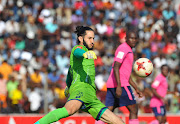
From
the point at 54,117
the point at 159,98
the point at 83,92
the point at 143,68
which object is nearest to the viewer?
the point at 54,117

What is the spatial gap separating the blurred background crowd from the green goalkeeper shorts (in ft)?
20.1

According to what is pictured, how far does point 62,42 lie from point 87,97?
9.07 meters

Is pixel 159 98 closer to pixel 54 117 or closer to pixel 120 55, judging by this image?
pixel 120 55

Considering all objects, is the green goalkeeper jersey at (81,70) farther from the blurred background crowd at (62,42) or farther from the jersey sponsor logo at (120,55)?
the blurred background crowd at (62,42)

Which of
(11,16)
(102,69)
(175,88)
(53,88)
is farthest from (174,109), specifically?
(11,16)

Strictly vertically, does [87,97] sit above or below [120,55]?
below

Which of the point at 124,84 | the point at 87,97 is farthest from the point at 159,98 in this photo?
the point at 87,97

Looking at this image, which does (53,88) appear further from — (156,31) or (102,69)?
(156,31)

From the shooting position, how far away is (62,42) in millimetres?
14812

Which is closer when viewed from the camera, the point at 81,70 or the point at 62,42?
the point at 81,70

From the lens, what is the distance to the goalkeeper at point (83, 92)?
5709mm

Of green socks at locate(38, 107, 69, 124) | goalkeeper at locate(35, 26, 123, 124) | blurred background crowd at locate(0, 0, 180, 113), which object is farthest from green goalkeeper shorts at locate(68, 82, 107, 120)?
blurred background crowd at locate(0, 0, 180, 113)

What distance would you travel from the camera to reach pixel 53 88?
12.3 m

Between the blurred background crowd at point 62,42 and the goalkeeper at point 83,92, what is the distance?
606 centimetres
